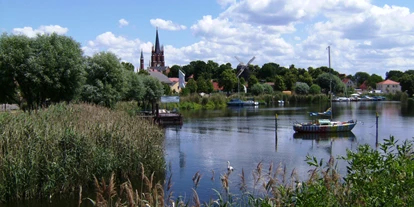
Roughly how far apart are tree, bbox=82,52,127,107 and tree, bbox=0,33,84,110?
5452 mm

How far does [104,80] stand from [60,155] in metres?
28.1

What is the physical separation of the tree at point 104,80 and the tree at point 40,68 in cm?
545

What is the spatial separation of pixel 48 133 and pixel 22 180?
2.13 metres

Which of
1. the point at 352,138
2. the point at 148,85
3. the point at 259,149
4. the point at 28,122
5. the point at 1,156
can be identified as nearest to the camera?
the point at 1,156

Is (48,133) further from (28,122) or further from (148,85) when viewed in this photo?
(148,85)

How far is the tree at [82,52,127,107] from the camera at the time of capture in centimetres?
4165

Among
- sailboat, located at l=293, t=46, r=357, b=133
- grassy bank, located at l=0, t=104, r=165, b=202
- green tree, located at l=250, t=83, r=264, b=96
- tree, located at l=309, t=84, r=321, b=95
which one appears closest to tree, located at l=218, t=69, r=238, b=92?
green tree, located at l=250, t=83, r=264, b=96

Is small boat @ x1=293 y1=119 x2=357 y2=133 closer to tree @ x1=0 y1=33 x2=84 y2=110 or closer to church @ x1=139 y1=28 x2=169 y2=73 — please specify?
tree @ x1=0 y1=33 x2=84 y2=110

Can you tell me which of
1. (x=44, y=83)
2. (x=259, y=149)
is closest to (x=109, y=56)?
(x=44, y=83)

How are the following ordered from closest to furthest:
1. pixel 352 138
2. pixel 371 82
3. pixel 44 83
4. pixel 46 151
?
pixel 46 151 < pixel 44 83 < pixel 352 138 < pixel 371 82

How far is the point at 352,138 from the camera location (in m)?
39.0

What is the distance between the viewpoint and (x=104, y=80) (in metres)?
42.9

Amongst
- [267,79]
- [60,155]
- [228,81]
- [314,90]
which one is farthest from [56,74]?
[267,79]

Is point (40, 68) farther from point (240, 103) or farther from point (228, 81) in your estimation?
point (228, 81)
